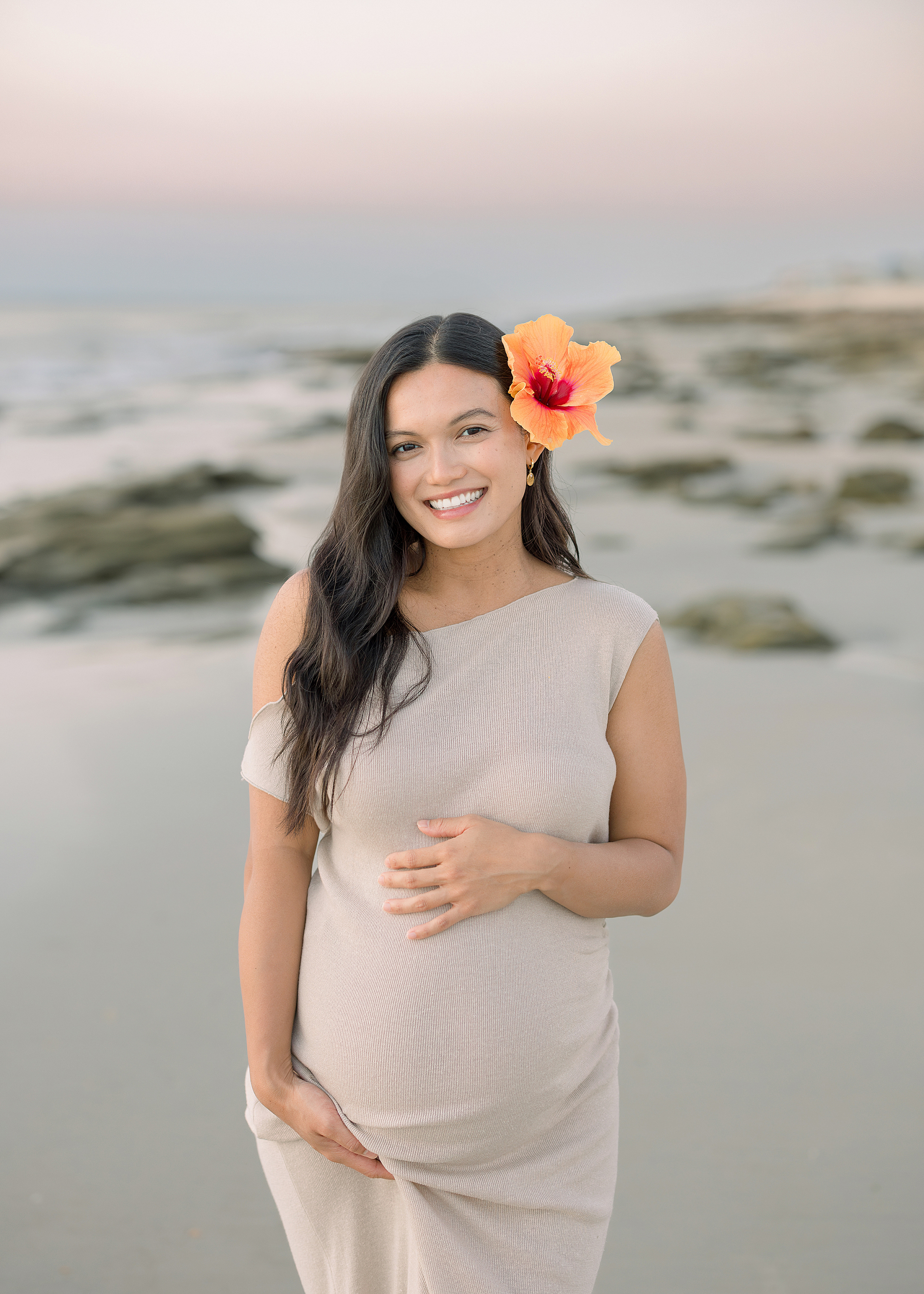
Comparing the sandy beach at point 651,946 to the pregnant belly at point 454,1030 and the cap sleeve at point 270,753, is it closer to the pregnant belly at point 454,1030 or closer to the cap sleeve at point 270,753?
the pregnant belly at point 454,1030

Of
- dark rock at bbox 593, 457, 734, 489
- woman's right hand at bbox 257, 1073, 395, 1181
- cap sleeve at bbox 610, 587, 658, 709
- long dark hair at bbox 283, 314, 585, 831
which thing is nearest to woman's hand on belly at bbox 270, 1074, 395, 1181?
woman's right hand at bbox 257, 1073, 395, 1181

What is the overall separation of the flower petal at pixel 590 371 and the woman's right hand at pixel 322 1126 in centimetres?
121

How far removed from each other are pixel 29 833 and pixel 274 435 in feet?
38.0

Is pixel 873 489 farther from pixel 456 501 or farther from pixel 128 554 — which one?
pixel 456 501

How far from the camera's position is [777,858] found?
13.5 feet

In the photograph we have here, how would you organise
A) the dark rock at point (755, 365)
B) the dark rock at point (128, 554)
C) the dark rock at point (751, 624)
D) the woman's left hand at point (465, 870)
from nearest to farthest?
the woman's left hand at point (465, 870), the dark rock at point (751, 624), the dark rock at point (128, 554), the dark rock at point (755, 365)

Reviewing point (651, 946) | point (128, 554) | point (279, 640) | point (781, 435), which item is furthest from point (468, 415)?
point (781, 435)

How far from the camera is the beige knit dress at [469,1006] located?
1.76 m

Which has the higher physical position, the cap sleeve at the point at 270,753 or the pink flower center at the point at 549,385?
the pink flower center at the point at 549,385

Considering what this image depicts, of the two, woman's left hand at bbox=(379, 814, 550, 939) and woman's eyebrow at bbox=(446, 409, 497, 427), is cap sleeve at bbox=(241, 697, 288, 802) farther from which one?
woman's eyebrow at bbox=(446, 409, 497, 427)

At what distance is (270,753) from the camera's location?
187 cm

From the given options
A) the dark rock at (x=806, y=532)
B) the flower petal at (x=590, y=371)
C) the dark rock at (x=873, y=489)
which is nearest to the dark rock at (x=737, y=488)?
the dark rock at (x=873, y=489)

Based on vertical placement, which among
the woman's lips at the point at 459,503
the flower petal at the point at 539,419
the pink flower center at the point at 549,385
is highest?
the pink flower center at the point at 549,385

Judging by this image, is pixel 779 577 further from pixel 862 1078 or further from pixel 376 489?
pixel 376 489
